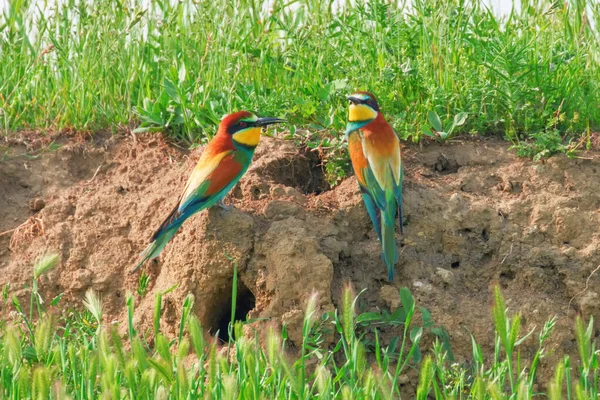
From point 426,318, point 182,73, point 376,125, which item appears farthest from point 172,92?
point 426,318

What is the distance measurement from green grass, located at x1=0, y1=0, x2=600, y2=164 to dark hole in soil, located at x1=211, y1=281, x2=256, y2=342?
33.2 inches

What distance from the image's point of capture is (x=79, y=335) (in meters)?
4.93

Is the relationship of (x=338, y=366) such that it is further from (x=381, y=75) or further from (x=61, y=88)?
(x=61, y=88)

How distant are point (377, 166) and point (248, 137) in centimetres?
61

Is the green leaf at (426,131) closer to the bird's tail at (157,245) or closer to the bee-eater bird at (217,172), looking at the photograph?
the bee-eater bird at (217,172)

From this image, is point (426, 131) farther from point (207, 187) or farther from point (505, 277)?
point (207, 187)

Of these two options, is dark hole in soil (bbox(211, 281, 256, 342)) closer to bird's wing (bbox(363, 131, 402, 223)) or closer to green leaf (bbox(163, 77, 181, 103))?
bird's wing (bbox(363, 131, 402, 223))

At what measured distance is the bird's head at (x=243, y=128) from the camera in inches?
189

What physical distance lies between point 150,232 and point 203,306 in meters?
0.59

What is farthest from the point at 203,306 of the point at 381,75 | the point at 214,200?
the point at 381,75

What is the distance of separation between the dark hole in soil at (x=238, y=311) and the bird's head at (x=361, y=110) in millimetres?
896

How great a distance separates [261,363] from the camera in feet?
13.0

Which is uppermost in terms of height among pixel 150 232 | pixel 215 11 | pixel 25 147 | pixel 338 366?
pixel 215 11

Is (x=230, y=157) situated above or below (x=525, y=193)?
above
